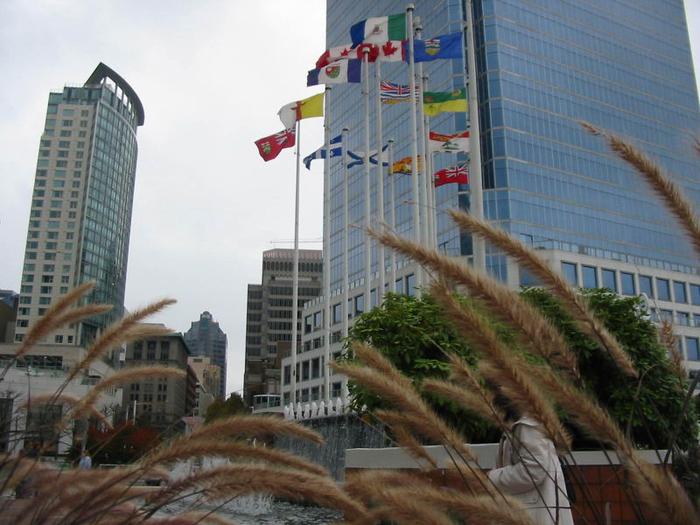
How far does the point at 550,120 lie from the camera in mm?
69375

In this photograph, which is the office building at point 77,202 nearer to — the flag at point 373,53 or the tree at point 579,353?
the flag at point 373,53

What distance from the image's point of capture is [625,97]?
7738cm

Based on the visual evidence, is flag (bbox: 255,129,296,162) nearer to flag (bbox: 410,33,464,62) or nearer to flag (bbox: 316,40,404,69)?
flag (bbox: 316,40,404,69)

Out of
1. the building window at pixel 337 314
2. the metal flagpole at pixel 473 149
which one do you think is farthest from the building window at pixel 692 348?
the metal flagpole at pixel 473 149

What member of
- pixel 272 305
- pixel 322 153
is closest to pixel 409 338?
pixel 322 153

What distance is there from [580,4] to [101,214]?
91.8 m

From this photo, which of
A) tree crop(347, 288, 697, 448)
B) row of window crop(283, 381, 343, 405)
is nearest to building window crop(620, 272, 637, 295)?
row of window crop(283, 381, 343, 405)

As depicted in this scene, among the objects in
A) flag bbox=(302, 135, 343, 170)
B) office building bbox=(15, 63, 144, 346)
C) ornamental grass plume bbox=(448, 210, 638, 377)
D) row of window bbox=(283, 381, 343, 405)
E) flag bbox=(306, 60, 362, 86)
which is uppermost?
office building bbox=(15, 63, 144, 346)

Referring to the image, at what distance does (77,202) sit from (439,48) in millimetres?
113811

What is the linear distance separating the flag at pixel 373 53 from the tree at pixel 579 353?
1260 cm

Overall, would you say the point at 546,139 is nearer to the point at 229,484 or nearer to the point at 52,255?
the point at 229,484

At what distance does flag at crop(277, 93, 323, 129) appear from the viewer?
109 ft

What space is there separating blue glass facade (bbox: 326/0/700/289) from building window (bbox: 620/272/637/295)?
5.19 meters

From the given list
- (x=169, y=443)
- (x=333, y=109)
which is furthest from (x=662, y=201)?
(x=333, y=109)
